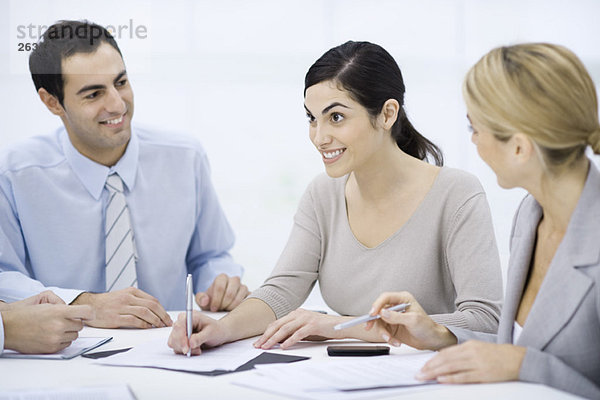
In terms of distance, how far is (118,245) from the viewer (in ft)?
7.73

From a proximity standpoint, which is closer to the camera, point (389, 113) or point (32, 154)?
point (389, 113)

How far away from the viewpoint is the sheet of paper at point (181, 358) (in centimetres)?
136

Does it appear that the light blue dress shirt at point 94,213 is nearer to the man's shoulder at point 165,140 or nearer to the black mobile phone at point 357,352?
the man's shoulder at point 165,140

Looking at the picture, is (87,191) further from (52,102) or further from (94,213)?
(52,102)

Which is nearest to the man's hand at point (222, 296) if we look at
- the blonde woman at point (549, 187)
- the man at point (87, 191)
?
the man at point (87, 191)

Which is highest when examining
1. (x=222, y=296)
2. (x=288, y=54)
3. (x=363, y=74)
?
(x=288, y=54)

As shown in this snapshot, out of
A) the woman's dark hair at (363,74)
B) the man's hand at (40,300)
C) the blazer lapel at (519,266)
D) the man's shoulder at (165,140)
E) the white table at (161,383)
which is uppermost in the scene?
the woman's dark hair at (363,74)

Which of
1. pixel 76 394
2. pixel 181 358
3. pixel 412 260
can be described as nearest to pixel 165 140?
pixel 412 260

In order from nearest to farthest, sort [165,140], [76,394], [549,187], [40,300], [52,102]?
1. [76,394]
2. [549,187]
3. [40,300]
4. [52,102]
5. [165,140]

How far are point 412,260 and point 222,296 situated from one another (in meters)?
0.64

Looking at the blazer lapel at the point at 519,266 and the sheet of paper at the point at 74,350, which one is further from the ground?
the blazer lapel at the point at 519,266

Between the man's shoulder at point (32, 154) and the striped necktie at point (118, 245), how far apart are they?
223 millimetres

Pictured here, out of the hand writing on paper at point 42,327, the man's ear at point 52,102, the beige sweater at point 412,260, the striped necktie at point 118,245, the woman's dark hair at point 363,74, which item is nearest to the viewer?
the hand writing on paper at point 42,327

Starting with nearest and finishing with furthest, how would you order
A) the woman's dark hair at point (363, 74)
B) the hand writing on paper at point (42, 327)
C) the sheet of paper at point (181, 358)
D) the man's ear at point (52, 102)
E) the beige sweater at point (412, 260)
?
the sheet of paper at point (181, 358)
the hand writing on paper at point (42, 327)
the beige sweater at point (412, 260)
the woman's dark hair at point (363, 74)
the man's ear at point (52, 102)
